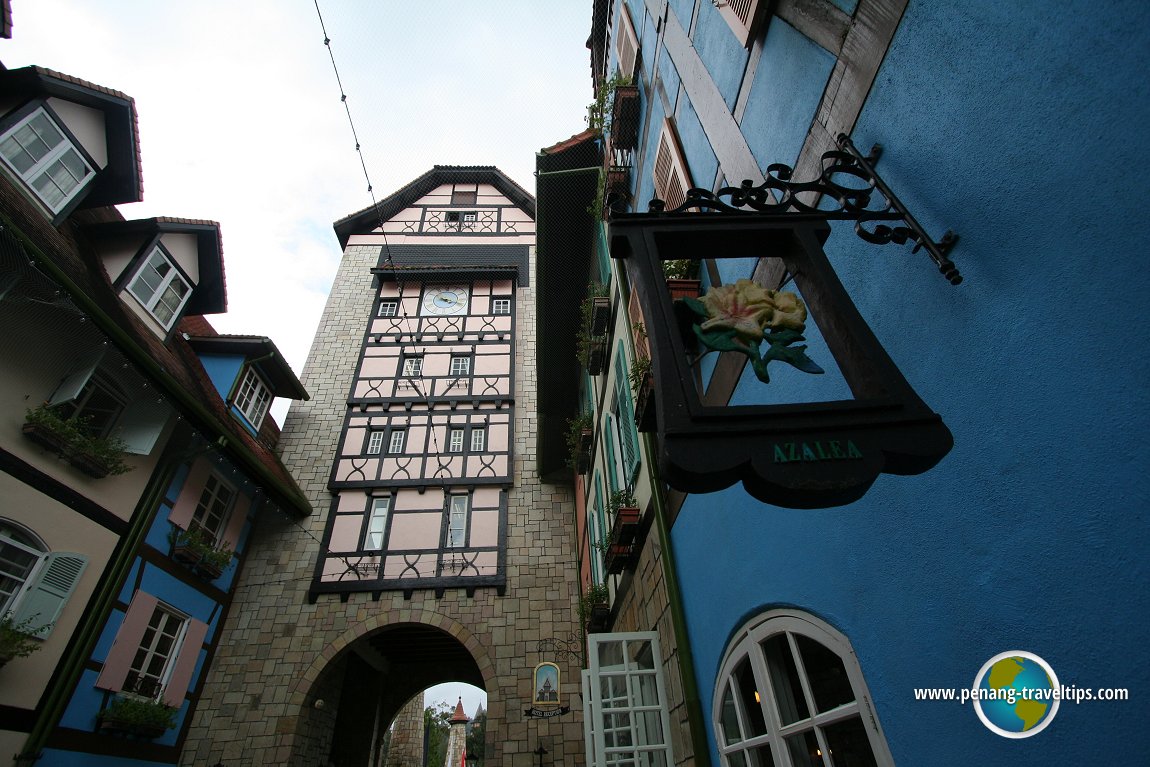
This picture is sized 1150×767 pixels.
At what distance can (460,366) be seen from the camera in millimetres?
16203

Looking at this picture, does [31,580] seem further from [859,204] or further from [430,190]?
[430,190]

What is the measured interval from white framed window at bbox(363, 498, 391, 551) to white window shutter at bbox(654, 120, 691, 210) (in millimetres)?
10229

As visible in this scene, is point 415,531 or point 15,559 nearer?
point 15,559

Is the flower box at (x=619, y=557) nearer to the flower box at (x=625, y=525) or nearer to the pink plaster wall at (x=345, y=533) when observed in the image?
the flower box at (x=625, y=525)

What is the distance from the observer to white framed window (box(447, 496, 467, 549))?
1314 centimetres

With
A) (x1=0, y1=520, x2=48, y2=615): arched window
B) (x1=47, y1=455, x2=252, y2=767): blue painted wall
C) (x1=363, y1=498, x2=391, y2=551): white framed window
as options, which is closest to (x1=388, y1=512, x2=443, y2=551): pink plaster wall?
(x1=363, y1=498, x2=391, y2=551): white framed window

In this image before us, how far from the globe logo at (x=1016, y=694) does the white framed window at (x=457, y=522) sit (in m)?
12.3

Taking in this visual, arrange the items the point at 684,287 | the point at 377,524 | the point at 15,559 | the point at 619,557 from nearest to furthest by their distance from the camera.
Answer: the point at 684,287
the point at 619,557
the point at 15,559
the point at 377,524

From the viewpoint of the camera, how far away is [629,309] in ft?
22.4

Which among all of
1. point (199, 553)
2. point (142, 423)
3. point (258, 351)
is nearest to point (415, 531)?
point (199, 553)

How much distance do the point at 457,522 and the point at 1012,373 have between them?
505 inches

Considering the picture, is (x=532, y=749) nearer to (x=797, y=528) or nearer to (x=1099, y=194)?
(x=797, y=528)

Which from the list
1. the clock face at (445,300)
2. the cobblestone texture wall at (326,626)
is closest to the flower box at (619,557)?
the cobblestone texture wall at (326,626)

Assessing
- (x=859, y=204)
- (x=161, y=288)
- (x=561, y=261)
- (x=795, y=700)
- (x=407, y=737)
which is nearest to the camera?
(x=859, y=204)
